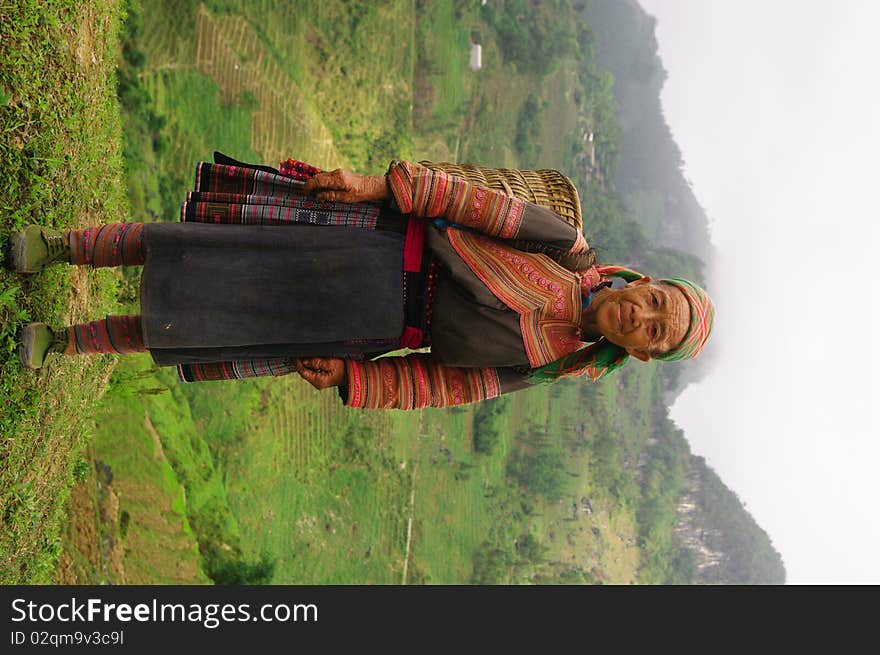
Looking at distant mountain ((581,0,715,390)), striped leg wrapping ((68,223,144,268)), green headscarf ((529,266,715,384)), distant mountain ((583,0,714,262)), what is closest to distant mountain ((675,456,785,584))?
distant mountain ((581,0,715,390))

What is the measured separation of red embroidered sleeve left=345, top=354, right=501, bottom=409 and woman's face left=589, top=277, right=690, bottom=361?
41 centimetres

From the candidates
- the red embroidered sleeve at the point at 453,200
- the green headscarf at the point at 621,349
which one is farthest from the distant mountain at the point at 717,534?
the red embroidered sleeve at the point at 453,200

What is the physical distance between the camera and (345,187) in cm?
164

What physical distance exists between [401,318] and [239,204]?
592 millimetres

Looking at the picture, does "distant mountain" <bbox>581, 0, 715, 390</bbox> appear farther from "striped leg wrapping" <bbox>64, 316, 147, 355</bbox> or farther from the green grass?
"striped leg wrapping" <bbox>64, 316, 147, 355</bbox>

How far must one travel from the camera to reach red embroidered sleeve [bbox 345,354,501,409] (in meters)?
1.81

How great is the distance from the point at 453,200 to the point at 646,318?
0.63m

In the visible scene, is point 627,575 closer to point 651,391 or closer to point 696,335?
point 651,391

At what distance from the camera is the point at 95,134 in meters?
2.50

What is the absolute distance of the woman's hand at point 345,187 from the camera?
64.2 inches

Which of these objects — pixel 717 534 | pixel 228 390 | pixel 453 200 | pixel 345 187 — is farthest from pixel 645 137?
pixel 345 187

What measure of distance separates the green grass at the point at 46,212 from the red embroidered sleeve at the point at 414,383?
3.34 ft

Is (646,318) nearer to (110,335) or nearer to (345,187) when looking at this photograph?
(345,187)

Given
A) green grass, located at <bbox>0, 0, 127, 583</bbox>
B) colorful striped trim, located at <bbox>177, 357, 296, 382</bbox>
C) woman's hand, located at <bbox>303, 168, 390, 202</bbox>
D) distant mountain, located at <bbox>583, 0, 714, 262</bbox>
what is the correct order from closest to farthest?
woman's hand, located at <bbox>303, 168, 390, 202</bbox>, green grass, located at <bbox>0, 0, 127, 583</bbox>, colorful striped trim, located at <bbox>177, 357, 296, 382</bbox>, distant mountain, located at <bbox>583, 0, 714, 262</bbox>
